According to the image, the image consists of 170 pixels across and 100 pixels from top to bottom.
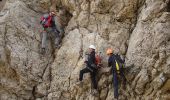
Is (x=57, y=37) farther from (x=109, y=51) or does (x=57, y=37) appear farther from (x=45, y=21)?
(x=109, y=51)

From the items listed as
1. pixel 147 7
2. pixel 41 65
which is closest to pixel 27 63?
pixel 41 65

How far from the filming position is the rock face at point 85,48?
59.2 ft

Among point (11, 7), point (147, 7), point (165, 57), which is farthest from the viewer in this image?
point (11, 7)

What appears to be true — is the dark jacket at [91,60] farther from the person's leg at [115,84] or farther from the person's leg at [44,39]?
the person's leg at [44,39]

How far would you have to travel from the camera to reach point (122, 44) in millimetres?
19750

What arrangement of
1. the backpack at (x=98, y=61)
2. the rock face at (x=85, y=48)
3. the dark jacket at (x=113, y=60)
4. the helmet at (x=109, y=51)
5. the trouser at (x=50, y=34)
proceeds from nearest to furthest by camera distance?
the rock face at (x=85, y=48) → the dark jacket at (x=113, y=60) → the helmet at (x=109, y=51) → the backpack at (x=98, y=61) → the trouser at (x=50, y=34)

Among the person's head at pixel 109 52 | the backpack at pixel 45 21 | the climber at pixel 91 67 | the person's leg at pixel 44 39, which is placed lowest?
the climber at pixel 91 67

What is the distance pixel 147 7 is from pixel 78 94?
5.96m

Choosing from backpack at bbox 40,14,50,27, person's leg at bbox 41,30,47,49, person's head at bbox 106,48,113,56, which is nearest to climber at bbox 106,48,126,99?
person's head at bbox 106,48,113,56

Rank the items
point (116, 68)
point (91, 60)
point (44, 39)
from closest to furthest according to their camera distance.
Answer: point (116, 68) → point (91, 60) → point (44, 39)

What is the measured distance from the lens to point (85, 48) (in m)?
20.5

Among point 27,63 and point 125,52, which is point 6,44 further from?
point 125,52

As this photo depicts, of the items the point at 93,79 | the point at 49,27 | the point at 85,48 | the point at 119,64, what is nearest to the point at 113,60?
the point at 119,64

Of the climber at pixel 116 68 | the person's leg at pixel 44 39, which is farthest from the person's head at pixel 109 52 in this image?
the person's leg at pixel 44 39
